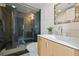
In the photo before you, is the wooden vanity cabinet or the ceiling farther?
the ceiling

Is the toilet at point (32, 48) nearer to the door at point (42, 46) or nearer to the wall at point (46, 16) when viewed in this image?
the door at point (42, 46)

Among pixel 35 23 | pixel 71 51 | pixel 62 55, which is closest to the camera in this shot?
pixel 71 51

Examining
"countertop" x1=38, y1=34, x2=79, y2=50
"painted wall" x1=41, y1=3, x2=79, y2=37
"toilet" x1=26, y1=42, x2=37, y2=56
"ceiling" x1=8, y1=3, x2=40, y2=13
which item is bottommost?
"toilet" x1=26, y1=42, x2=37, y2=56

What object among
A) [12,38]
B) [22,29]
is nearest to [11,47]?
[12,38]

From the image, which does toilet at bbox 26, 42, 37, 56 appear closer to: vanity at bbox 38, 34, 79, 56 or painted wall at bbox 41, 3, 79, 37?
vanity at bbox 38, 34, 79, 56

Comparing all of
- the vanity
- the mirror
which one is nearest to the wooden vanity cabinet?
the vanity

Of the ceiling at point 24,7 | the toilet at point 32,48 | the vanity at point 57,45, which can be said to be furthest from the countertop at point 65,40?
the ceiling at point 24,7

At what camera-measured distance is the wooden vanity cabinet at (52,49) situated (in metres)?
1.46

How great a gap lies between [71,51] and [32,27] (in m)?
0.53

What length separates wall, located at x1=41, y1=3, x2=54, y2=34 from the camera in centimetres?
166

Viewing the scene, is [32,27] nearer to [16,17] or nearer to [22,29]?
[22,29]

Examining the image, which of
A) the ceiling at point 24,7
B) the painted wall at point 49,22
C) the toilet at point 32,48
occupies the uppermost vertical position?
the ceiling at point 24,7

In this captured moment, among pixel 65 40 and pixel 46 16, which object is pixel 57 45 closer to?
pixel 65 40

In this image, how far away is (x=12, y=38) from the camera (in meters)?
1.65
